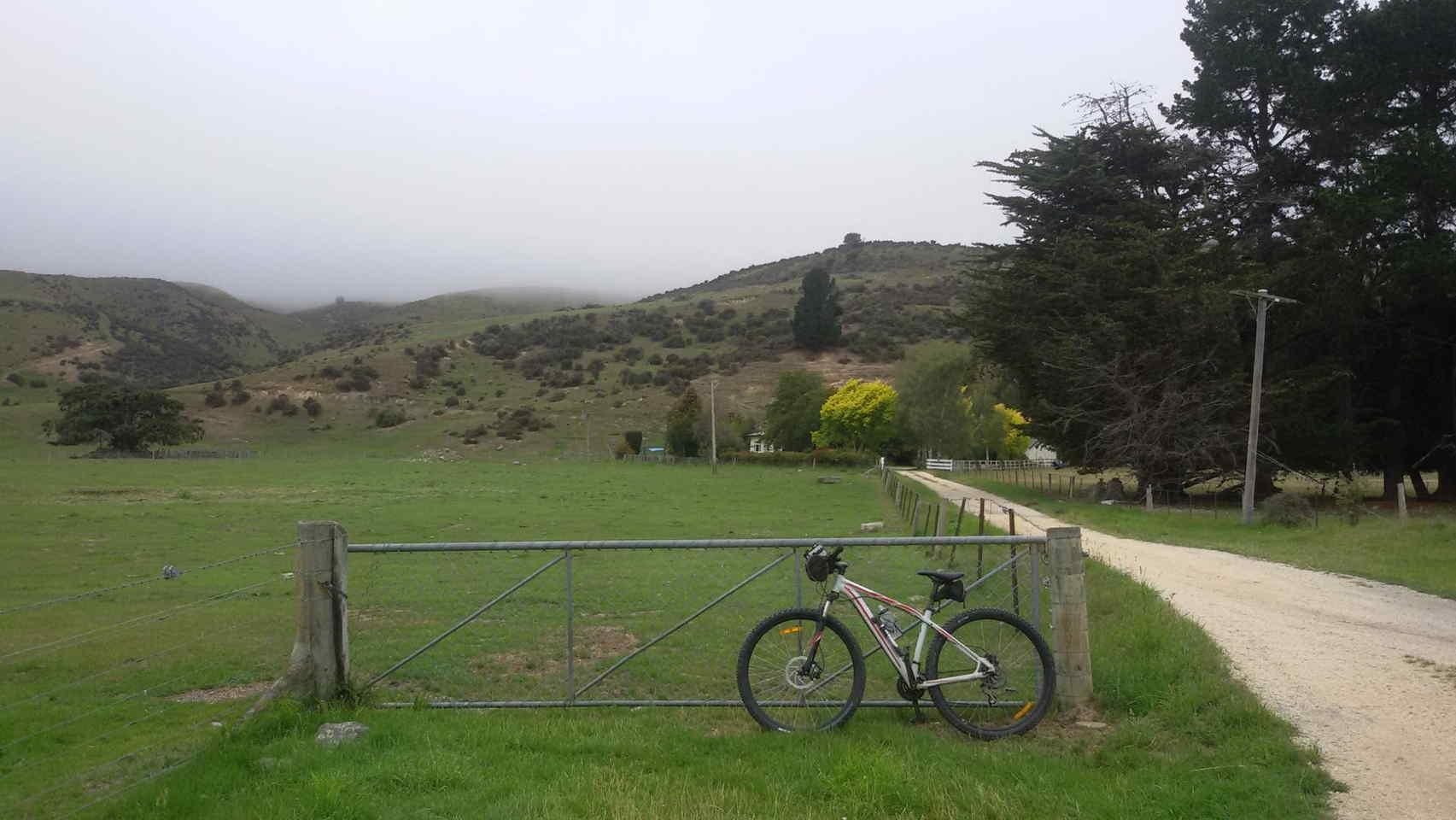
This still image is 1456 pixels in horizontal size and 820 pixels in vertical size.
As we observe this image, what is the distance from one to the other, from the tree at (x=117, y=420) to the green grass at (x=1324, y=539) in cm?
7861

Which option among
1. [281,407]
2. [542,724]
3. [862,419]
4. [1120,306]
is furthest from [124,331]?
[542,724]

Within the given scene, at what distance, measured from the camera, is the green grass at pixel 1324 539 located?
1616cm

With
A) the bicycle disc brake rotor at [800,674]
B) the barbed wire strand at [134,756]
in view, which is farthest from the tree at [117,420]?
the bicycle disc brake rotor at [800,674]

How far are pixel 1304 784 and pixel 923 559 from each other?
Result: 1344 centimetres

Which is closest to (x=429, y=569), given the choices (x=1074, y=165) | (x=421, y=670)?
(x=421, y=670)

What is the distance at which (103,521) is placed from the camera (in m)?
28.0

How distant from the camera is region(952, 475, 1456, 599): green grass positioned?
16.2 metres

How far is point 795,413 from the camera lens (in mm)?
97062

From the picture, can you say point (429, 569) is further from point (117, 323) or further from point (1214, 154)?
point (117, 323)

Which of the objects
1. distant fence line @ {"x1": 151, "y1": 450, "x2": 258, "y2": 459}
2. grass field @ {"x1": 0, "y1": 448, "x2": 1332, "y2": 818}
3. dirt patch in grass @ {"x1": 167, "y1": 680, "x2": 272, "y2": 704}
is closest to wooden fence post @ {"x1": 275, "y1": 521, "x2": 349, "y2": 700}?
grass field @ {"x1": 0, "y1": 448, "x2": 1332, "y2": 818}

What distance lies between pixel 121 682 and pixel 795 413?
289 ft

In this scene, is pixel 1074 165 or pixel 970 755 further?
pixel 1074 165

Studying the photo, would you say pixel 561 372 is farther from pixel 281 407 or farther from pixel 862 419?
pixel 862 419

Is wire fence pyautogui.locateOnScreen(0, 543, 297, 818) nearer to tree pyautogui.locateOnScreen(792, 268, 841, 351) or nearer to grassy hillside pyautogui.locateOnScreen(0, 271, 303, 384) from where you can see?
tree pyautogui.locateOnScreen(792, 268, 841, 351)
